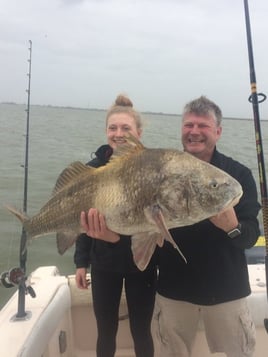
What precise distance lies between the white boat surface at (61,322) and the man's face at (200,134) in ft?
5.08

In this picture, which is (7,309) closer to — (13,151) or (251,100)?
(251,100)

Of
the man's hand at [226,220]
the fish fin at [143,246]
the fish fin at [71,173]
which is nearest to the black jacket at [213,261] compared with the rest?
the man's hand at [226,220]

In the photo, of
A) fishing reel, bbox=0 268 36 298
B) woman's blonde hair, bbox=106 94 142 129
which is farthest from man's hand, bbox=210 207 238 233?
fishing reel, bbox=0 268 36 298

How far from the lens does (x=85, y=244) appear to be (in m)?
3.40

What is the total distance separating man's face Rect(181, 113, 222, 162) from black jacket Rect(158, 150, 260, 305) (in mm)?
150

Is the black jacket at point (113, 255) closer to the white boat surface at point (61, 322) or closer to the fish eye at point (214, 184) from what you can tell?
the white boat surface at point (61, 322)

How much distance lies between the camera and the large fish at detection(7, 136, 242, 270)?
2.20 metres

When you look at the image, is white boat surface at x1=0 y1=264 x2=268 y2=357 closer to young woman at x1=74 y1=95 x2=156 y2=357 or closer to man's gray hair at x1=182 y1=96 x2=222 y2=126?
young woman at x1=74 y1=95 x2=156 y2=357

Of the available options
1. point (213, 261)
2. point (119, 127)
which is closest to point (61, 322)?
point (213, 261)

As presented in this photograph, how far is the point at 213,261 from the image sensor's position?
9.52ft

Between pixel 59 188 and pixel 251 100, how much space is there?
177 centimetres

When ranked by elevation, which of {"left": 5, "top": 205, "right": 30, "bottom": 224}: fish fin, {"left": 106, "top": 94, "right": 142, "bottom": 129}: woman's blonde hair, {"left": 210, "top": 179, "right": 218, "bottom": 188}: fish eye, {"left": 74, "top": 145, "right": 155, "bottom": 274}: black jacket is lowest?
{"left": 74, "top": 145, "right": 155, "bottom": 274}: black jacket

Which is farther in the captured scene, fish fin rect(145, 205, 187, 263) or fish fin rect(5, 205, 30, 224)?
fish fin rect(5, 205, 30, 224)

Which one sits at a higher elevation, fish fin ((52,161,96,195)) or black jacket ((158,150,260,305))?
fish fin ((52,161,96,195))
